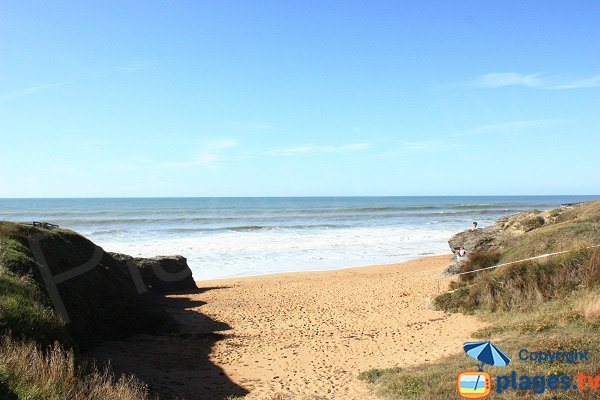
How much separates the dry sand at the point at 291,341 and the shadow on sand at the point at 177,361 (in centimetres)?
2

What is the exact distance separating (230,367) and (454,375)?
14.7ft

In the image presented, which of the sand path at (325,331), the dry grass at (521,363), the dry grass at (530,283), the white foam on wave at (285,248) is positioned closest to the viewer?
the dry grass at (521,363)

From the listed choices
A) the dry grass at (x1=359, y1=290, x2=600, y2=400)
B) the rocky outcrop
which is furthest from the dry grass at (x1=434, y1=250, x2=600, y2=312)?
the rocky outcrop

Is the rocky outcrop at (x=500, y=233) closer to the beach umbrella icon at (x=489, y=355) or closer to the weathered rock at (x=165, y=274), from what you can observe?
the beach umbrella icon at (x=489, y=355)

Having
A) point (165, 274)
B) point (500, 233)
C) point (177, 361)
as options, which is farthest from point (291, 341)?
point (500, 233)

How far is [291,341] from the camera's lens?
11.5 meters

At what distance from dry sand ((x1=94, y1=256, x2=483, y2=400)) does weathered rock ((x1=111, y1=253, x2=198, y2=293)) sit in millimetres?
1174

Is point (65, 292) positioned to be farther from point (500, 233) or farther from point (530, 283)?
point (500, 233)

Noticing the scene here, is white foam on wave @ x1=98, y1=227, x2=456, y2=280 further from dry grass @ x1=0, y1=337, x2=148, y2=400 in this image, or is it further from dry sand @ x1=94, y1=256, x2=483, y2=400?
dry grass @ x1=0, y1=337, x2=148, y2=400

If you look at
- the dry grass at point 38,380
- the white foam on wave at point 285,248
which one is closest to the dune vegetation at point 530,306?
the dry grass at point 38,380

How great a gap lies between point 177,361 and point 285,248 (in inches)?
938

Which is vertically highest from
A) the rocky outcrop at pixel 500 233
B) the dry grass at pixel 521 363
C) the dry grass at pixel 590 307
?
the rocky outcrop at pixel 500 233

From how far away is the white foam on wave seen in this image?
26625 millimetres

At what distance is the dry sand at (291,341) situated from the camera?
8469mm
